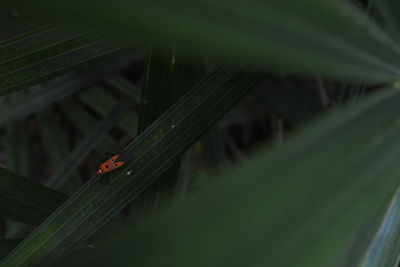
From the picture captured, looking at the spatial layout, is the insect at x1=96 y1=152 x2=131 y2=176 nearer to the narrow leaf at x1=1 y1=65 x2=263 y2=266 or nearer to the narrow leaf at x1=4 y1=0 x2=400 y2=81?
the narrow leaf at x1=1 y1=65 x2=263 y2=266

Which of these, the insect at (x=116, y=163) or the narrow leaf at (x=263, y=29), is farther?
the insect at (x=116, y=163)

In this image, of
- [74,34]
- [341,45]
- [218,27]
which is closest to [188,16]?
[218,27]

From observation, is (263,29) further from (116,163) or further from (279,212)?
(116,163)

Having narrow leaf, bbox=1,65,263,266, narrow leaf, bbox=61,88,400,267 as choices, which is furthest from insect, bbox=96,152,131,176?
narrow leaf, bbox=61,88,400,267

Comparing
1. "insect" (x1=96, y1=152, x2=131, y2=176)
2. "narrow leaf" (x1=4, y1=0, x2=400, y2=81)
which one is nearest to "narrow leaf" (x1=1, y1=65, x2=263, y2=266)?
"insect" (x1=96, y1=152, x2=131, y2=176)

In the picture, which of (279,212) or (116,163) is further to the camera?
(116,163)

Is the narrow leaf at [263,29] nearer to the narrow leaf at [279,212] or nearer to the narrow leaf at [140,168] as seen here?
the narrow leaf at [279,212]

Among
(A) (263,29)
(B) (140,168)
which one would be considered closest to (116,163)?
(B) (140,168)

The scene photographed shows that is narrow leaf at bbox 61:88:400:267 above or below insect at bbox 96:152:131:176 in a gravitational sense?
below

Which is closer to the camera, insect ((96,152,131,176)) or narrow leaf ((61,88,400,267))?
narrow leaf ((61,88,400,267))

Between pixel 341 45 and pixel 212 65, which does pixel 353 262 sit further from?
pixel 212 65

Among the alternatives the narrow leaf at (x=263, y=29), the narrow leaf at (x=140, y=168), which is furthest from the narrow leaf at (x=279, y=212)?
the narrow leaf at (x=140, y=168)
